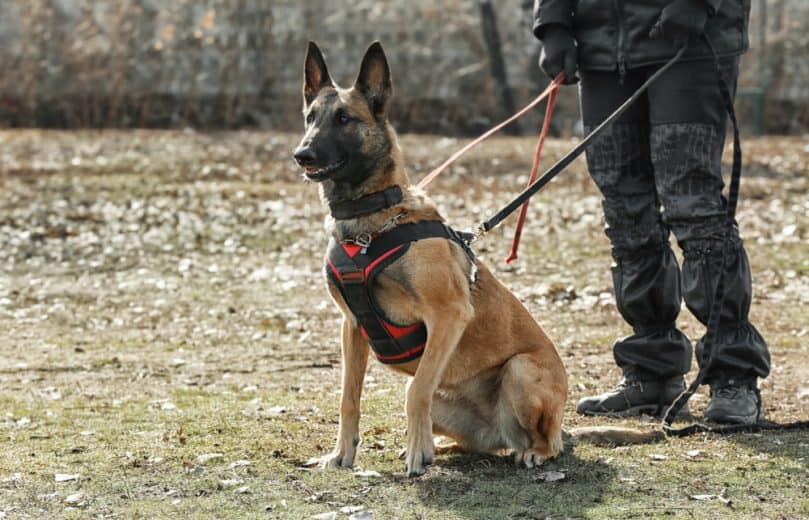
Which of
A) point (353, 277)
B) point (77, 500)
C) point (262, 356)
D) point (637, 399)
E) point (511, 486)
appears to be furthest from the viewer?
point (262, 356)

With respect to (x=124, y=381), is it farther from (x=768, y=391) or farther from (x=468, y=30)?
(x=468, y=30)

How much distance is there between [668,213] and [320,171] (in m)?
1.56

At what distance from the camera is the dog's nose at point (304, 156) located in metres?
4.12

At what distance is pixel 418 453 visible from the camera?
420cm

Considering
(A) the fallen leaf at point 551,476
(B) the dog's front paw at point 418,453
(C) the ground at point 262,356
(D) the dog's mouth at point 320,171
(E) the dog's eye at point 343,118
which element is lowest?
(C) the ground at point 262,356

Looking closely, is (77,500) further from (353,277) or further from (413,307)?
(413,307)

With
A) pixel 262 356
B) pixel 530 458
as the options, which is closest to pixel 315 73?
pixel 530 458

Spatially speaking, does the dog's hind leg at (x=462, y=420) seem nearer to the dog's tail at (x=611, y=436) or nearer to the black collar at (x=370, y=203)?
the dog's tail at (x=611, y=436)

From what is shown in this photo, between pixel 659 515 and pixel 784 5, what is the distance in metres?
19.1

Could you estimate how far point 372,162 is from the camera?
14.1 feet

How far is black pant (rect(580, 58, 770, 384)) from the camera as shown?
15.6 ft

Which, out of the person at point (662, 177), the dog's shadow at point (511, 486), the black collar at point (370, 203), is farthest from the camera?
the person at point (662, 177)

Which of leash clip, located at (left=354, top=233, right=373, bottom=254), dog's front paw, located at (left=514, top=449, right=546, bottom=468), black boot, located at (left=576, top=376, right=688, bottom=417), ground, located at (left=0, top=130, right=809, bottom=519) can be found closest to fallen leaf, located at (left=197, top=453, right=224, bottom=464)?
ground, located at (left=0, top=130, right=809, bottom=519)

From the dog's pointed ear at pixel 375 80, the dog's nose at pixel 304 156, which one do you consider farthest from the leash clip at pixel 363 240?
the dog's pointed ear at pixel 375 80
